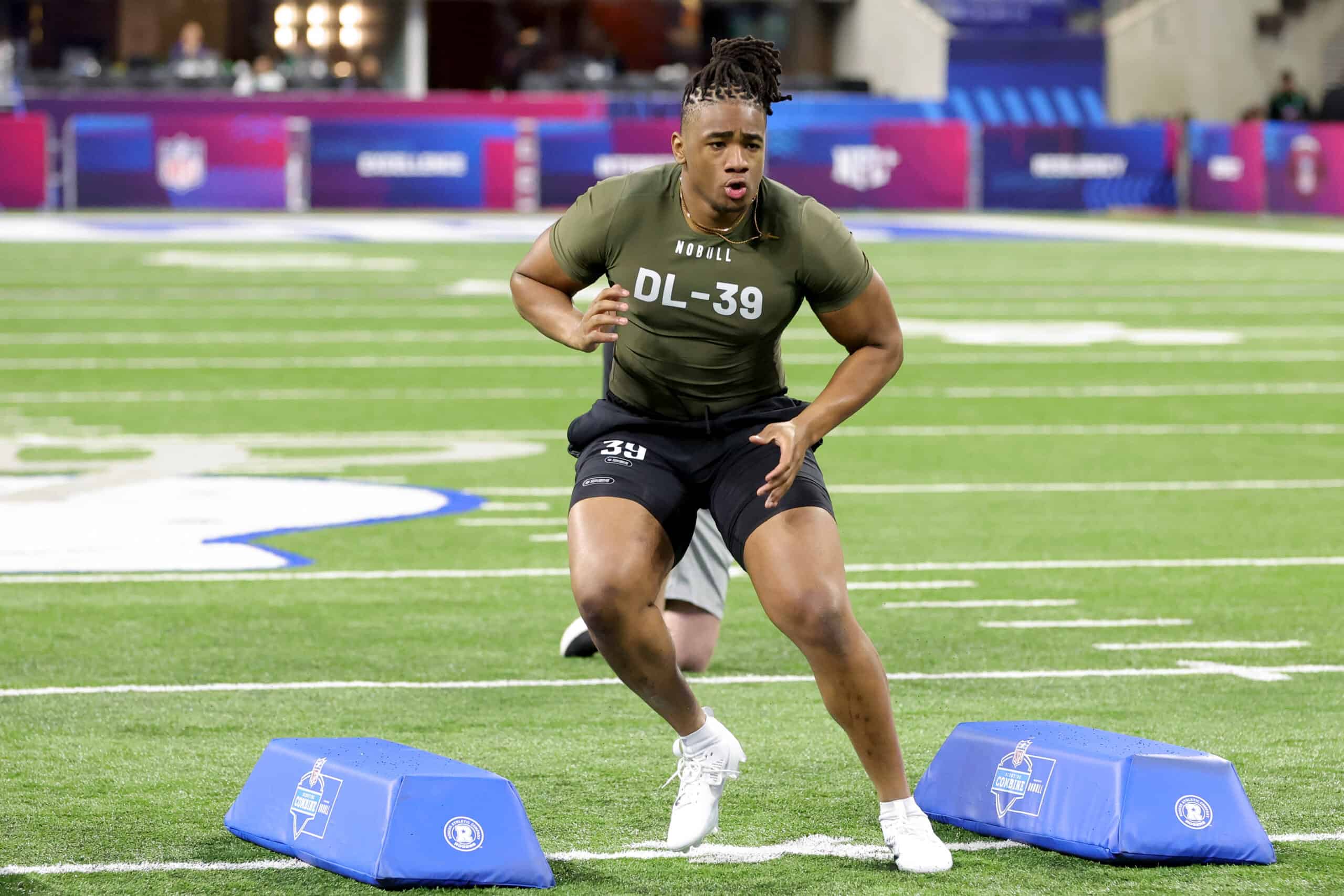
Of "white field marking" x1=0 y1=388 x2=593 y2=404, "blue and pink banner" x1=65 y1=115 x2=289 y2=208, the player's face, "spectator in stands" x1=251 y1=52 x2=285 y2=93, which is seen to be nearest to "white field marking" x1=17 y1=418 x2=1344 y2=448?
"white field marking" x1=0 y1=388 x2=593 y2=404

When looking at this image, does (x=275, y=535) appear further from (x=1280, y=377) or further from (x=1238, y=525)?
(x=1280, y=377)

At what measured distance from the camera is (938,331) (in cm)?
1928

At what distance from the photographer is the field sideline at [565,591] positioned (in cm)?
530

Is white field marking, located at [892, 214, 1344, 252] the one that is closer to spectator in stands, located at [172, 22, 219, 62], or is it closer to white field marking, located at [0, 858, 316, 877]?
spectator in stands, located at [172, 22, 219, 62]

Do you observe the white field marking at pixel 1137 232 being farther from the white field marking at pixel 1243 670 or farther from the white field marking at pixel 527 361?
the white field marking at pixel 1243 670

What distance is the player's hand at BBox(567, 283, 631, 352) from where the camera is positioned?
5.05m

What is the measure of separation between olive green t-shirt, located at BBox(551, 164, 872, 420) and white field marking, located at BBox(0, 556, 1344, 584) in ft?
10.4

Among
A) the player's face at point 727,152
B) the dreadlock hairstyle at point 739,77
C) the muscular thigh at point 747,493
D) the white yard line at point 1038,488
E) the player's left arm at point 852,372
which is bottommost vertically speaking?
the white yard line at point 1038,488

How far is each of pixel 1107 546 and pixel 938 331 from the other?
9.87 m

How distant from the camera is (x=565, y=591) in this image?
27.9ft

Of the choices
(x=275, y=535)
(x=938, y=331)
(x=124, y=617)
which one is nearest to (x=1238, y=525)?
(x=275, y=535)

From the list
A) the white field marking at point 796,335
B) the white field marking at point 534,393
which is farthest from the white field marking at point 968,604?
the white field marking at point 796,335

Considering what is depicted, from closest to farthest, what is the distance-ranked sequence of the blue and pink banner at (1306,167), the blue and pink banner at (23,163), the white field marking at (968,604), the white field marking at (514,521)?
1. the white field marking at (968,604)
2. the white field marking at (514,521)
3. the blue and pink banner at (23,163)
4. the blue and pink banner at (1306,167)

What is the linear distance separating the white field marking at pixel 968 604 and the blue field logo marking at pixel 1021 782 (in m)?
2.96
